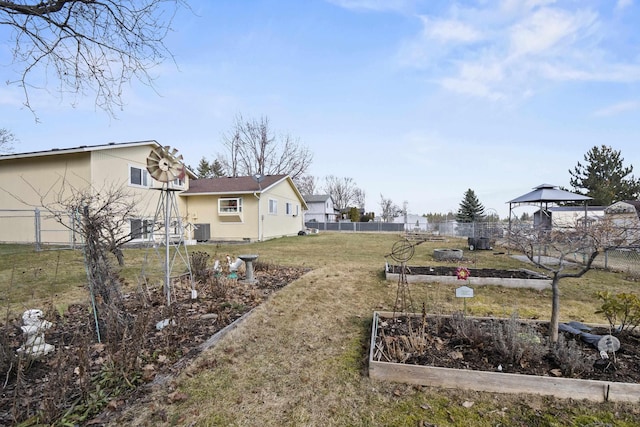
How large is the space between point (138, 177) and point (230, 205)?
4.64 meters

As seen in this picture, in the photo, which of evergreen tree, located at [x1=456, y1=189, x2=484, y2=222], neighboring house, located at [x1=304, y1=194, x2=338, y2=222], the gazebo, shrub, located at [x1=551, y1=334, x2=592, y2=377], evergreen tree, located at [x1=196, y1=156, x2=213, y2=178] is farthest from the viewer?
evergreen tree, located at [x1=196, y1=156, x2=213, y2=178]

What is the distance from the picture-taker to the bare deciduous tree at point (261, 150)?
103 feet

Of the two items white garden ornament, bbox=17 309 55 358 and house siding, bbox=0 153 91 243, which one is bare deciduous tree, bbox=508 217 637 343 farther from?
house siding, bbox=0 153 91 243

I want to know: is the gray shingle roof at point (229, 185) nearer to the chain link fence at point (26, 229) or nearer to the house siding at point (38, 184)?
the house siding at point (38, 184)

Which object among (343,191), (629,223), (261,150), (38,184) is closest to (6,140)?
(38,184)

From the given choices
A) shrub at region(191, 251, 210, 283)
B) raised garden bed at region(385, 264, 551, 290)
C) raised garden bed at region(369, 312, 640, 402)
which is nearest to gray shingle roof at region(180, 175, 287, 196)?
shrub at region(191, 251, 210, 283)

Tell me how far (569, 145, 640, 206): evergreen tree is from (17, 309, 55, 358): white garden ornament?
106 feet

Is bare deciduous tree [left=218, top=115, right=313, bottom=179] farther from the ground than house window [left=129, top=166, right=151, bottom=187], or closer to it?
farther from the ground

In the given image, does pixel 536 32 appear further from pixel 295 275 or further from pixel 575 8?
pixel 295 275

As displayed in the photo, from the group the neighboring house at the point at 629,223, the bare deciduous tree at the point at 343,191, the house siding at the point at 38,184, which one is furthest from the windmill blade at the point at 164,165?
the bare deciduous tree at the point at 343,191

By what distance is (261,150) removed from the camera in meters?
31.5

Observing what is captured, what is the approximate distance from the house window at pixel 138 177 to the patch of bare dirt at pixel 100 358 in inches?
420

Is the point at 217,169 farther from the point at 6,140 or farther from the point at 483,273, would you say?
the point at 483,273

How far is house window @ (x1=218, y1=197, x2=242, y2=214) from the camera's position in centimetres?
1680
